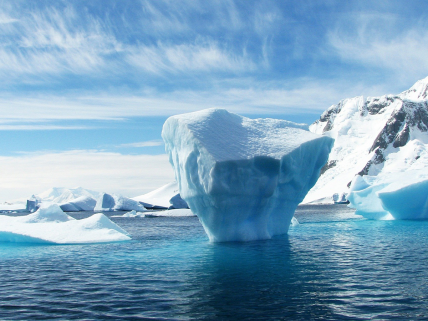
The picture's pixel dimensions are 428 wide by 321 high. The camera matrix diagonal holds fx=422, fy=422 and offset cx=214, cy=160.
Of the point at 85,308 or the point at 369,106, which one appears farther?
the point at 369,106

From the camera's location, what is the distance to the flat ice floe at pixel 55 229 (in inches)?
822

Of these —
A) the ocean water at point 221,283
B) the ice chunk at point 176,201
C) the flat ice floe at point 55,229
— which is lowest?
the ocean water at point 221,283

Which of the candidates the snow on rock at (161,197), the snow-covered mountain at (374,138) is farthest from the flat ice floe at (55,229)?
the snow-covered mountain at (374,138)

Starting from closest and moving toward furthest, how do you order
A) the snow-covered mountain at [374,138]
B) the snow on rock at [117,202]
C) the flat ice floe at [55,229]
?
1. the flat ice floe at [55,229]
2. the snow on rock at [117,202]
3. the snow-covered mountain at [374,138]

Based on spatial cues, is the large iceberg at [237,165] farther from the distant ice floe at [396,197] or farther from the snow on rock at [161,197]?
the snow on rock at [161,197]

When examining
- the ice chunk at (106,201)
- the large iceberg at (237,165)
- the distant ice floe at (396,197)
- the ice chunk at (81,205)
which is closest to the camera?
the large iceberg at (237,165)

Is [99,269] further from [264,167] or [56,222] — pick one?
[56,222]

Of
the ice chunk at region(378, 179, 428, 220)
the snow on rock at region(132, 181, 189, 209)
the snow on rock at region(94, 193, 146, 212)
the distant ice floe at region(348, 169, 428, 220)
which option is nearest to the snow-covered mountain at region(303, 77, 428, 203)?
the snow on rock at region(132, 181, 189, 209)

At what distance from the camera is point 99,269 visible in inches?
517

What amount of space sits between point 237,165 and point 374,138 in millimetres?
162313

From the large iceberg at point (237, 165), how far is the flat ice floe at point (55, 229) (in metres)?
5.15

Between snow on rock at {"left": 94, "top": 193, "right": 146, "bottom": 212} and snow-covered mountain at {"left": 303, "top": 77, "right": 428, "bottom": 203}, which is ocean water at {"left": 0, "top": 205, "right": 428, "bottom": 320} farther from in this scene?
snow-covered mountain at {"left": 303, "top": 77, "right": 428, "bottom": 203}

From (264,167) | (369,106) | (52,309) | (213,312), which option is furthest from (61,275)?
(369,106)

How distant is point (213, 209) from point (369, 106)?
184 m
